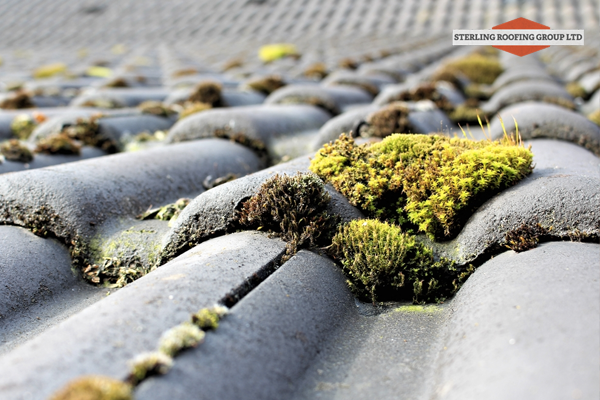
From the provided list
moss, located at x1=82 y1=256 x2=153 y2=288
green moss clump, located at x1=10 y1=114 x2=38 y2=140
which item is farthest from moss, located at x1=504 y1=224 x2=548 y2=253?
green moss clump, located at x1=10 y1=114 x2=38 y2=140

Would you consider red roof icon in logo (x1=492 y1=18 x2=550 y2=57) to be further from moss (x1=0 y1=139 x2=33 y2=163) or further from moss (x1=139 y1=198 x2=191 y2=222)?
moss (x1=0 y1=139 x2=33 y2=163)

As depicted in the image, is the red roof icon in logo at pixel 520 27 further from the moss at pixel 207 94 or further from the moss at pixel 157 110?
the moss at pixel 157 110

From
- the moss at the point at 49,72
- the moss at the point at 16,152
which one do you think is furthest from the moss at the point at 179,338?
the moss at the point at 49,72

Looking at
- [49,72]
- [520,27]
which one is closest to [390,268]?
[520,27]

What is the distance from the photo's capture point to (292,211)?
3217 millimetres

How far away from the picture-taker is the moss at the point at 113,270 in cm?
339

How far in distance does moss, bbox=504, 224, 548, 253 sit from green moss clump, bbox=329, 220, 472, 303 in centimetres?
32

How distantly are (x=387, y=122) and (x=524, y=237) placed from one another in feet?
9.05

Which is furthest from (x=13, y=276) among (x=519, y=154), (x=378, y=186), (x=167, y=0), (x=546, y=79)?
(x=167, y=0)

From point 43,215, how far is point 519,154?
376 cm

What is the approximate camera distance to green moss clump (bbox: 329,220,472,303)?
3051 millimetres

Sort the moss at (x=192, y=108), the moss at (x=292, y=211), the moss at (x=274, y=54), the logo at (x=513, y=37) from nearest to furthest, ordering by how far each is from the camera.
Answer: the moss at (x=292, y=211) < the logo at (x=513, y=37) < the moss at (x=192, y=108) < the moss at (x=274, y=54)

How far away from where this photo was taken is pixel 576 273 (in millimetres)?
2398

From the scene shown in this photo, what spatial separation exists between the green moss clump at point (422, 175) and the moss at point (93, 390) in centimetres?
226
